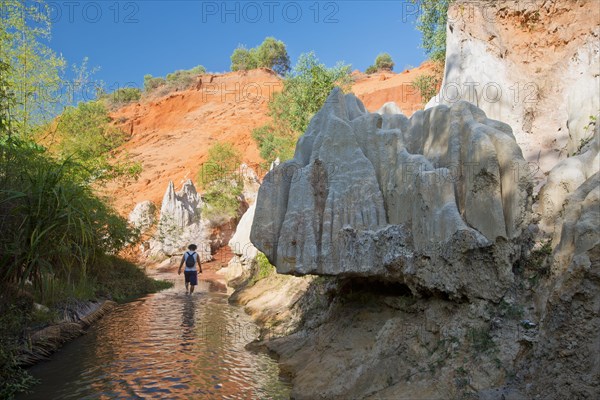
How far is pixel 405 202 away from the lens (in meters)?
7.13

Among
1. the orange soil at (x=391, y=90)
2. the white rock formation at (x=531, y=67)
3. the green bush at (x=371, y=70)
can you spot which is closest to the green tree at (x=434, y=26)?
the white rock formation at (x=531, y=67)

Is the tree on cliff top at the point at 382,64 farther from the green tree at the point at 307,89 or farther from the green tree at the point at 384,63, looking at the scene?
the green tree at the point at 307,89

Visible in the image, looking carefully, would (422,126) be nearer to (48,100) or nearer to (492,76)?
(492,76)

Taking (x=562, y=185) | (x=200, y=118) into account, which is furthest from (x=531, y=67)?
(x=200, y=118)

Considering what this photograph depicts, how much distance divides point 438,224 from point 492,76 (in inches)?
277

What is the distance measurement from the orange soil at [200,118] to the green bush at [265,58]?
13.1 feet

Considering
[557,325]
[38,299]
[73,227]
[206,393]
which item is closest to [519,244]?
[557,325]

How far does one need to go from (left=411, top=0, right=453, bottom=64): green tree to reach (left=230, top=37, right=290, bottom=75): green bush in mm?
48206

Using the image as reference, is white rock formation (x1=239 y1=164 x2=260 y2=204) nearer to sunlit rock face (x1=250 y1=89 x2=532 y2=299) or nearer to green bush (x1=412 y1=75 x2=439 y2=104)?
green bush (x1=412 y1=75 x2=439 y2=104)

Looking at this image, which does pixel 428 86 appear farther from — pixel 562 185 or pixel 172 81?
pixel 172 81

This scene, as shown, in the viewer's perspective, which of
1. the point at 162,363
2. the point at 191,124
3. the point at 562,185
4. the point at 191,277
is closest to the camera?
the point at 562,185

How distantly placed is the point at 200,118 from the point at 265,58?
55.0 ft

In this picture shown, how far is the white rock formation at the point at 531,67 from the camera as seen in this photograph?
9.57m

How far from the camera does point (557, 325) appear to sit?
5105mm
